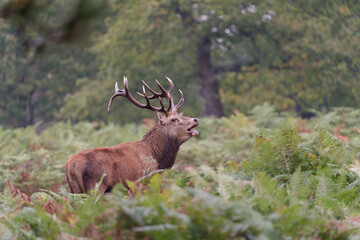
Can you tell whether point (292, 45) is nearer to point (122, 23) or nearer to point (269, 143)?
point (122, 23)

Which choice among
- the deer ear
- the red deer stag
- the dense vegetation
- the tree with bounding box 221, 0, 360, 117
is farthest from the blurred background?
the dense vegetation

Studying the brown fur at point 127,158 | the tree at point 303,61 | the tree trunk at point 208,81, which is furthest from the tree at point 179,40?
the brown fur at point 127,158

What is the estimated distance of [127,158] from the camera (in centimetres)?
775

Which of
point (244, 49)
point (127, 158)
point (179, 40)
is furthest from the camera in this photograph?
point (244, 49)

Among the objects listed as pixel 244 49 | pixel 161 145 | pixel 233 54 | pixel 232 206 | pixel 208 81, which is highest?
pixel 232 206

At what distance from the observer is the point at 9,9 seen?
628 cm

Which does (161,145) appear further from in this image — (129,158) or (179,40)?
(179,40)

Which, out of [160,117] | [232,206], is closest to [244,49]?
[160,117]

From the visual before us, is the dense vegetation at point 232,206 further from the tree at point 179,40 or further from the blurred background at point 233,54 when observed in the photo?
the tree at point 179,40

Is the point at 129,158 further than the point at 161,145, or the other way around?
the point at 161,145

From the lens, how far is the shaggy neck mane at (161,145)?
8.56 metres

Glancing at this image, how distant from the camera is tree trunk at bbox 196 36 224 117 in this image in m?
26.3

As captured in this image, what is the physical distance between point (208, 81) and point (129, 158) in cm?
1879

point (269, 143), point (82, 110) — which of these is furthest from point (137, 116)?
point (269, 143)
